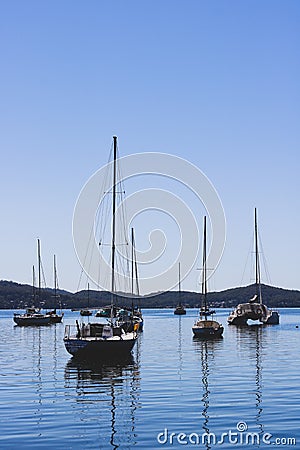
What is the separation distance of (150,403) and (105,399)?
103 inches

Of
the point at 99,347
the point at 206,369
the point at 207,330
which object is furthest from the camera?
the point at 207,330

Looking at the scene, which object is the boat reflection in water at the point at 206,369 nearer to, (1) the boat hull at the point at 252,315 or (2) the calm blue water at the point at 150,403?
(2) the calm blue water at the point at 150,403

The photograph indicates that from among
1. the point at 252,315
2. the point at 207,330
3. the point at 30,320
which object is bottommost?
the point at 207,330

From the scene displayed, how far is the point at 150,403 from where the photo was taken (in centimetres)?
2978

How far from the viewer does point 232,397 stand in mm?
31188

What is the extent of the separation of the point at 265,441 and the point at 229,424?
2.66m

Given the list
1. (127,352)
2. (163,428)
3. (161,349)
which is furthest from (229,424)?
(161,349)

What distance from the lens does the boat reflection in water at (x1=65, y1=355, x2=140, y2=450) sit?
77.8ft

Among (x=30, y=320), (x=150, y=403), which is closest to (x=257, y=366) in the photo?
(x=150, y=403)

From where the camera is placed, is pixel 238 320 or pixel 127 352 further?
pixel 238 320

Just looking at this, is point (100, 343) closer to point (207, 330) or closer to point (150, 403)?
point (150, 403)

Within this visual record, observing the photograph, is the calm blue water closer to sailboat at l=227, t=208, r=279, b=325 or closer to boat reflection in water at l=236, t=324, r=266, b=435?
boat reflection in water at l=236, t=324, r=266, b=435

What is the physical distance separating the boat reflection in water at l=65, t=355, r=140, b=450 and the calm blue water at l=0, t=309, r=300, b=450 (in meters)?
0.04

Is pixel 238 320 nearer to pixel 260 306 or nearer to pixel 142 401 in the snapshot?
pixel 260 306
